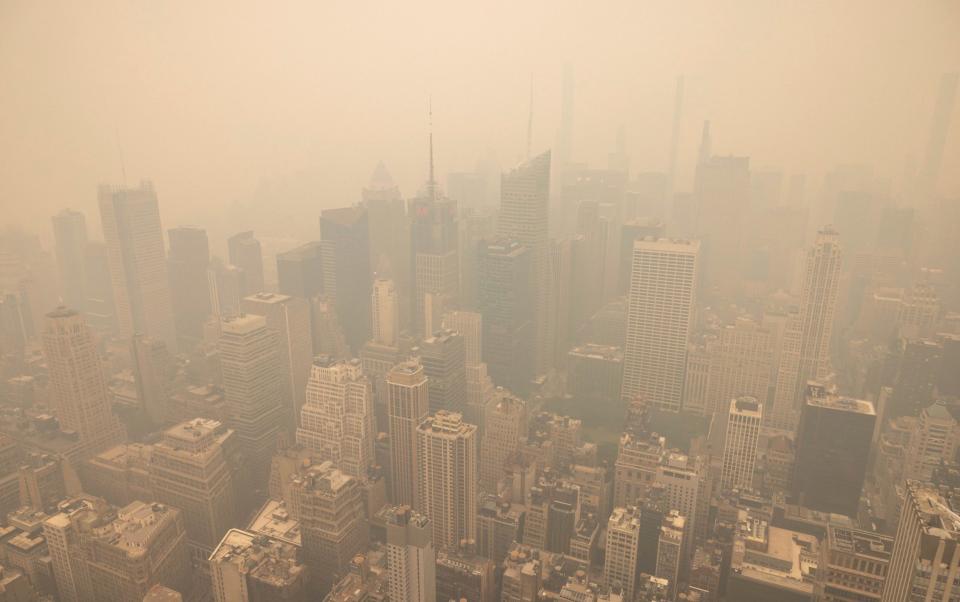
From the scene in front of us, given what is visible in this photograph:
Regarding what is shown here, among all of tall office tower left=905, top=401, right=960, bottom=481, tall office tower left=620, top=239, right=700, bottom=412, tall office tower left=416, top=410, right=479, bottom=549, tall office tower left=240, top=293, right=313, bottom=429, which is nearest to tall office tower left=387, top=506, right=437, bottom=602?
tall office tower left=416, top=410, right=479, bottom=549

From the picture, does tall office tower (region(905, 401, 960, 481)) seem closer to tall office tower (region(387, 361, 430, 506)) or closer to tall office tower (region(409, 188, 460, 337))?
tall office tower (region(387, 361, 430, 506))

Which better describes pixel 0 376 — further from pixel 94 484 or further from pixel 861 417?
pixel 861 417

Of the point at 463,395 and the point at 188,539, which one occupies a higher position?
the point at 463,395

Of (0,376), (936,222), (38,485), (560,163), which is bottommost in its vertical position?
(38,485)

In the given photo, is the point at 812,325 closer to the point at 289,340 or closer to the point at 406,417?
the point at 406,417

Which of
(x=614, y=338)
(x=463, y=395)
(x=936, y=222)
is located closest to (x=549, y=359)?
(x=614, y=338)

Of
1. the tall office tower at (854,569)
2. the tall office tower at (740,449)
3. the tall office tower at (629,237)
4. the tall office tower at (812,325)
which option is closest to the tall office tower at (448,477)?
the tall office tower at (740,449)
